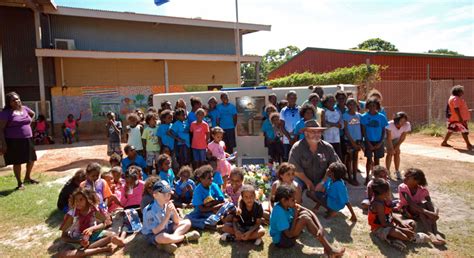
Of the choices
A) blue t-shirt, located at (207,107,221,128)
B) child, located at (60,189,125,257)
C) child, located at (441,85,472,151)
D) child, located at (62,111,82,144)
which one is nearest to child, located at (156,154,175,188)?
child, located at (60,189,125,257)

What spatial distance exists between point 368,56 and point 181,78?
9.12 m

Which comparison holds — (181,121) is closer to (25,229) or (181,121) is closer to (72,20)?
(25,229)

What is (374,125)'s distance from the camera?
6383 millimetres

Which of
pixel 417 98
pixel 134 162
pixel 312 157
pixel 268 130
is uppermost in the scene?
pixel 417 98

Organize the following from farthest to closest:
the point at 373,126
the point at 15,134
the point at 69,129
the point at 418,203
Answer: the point at 69,129
the point at 15,134
the point at 373,126
the point at 418,203

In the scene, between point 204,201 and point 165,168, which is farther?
point 165,168

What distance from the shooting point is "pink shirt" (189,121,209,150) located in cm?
676

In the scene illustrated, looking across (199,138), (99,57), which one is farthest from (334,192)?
(99,57)

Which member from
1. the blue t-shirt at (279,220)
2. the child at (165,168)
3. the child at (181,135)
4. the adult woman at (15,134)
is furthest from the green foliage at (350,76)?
the adult woman at (15,134)

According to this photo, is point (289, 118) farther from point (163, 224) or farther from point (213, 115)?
point (163, 224)

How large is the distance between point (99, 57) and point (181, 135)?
36.5 ft

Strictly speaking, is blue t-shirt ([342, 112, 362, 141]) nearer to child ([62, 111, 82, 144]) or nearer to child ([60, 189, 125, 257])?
child ([60, 189, 125, 257])

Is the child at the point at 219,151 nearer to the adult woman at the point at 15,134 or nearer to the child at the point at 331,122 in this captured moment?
the child at the point at 331,122

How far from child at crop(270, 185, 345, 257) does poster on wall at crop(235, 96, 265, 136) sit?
14.4 feet
